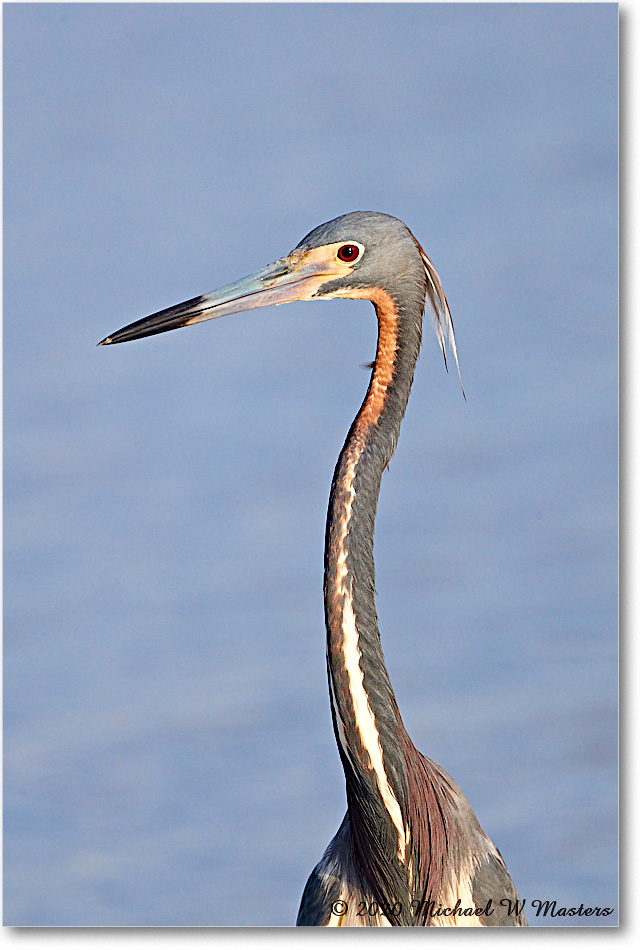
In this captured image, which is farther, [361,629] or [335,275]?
[335,275]

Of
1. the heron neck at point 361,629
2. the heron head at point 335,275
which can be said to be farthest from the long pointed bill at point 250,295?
the heron neck at point 361,629

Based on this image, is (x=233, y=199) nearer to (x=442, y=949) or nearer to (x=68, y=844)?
(x=68, y=844)

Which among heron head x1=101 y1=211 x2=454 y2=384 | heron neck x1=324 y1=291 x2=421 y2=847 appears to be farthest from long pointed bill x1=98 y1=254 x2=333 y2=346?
heron neck x1=324 y1=291 x2=421 y2=847

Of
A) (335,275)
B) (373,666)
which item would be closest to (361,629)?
(373,666)

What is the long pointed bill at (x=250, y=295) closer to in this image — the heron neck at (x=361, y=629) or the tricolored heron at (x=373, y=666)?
the tricolored heron at (x=373, y=666)

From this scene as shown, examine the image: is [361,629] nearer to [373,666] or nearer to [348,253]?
[373,666]

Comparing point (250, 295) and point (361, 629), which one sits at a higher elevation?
point (250, 295)

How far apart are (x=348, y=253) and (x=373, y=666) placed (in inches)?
35.0

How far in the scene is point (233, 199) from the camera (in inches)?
200

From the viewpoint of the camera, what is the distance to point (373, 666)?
126 inches

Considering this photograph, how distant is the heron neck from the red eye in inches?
12.1

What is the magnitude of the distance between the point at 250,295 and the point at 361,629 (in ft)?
2.56

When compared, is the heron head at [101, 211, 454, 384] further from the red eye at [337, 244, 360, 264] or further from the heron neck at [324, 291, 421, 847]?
the heron neck at [324, 291, 421, 847]

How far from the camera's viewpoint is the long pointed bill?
11.1 ft
